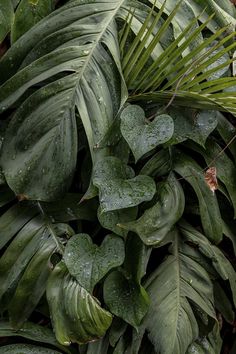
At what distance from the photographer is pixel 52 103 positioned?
1.42m

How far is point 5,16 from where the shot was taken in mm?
1473

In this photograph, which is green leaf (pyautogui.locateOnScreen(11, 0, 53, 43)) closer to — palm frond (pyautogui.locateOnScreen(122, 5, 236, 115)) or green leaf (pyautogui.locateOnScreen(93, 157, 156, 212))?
palm frond (pyautogui.locateOnScreen(122, 5, 236, 115))

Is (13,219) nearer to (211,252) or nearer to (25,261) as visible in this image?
(25,261)

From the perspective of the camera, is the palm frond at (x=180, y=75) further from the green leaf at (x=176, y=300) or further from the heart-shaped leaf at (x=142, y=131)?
the green leaf at (x=176, y=300)

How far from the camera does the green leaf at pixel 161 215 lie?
4.46 feet

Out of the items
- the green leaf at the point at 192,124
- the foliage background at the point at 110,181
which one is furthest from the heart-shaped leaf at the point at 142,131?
the green leaf at the point at 192,124

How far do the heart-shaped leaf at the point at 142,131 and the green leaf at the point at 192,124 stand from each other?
0.38ft

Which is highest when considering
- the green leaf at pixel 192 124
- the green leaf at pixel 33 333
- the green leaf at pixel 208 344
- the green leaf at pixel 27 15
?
the green leaf at pixel 27 15

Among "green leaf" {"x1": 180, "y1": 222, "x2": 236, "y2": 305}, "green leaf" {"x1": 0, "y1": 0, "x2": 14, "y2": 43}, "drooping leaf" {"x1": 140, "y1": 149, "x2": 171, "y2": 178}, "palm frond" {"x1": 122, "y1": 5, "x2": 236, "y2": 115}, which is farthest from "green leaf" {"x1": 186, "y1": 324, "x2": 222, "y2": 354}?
"green leaf" {"x1": 0, "y1": 0, "x2": 14, "y2": 43}

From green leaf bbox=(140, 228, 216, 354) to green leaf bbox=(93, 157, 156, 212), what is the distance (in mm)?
248

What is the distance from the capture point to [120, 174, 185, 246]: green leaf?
4.46 feet

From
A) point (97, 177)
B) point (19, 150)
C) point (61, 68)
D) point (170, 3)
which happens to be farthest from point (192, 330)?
point (170, 3)

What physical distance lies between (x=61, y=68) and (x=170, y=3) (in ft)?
1.37

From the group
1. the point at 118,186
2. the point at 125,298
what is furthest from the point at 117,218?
the point at 125,298
